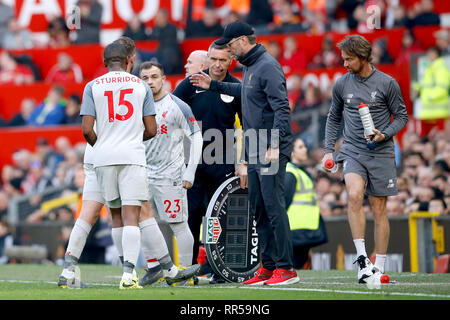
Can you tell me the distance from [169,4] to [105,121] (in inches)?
541

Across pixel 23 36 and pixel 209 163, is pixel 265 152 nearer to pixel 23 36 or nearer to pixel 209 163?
pixel 209 163

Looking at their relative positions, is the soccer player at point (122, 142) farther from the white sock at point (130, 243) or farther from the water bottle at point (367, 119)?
the water bottle at point (367, 119)

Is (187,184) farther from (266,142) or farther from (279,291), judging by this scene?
(279,291)

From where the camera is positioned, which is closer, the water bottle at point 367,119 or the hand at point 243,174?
the water bottle at point 367,119

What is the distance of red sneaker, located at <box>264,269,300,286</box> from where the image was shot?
770cm

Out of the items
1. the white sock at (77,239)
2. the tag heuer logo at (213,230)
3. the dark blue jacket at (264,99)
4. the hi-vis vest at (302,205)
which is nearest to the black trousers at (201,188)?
the tag heuer logo at (213,230)

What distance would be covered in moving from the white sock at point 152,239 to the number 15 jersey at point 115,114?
61 centimetres

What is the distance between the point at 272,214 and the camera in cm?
775

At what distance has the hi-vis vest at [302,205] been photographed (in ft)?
35.6

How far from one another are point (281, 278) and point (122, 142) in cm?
172

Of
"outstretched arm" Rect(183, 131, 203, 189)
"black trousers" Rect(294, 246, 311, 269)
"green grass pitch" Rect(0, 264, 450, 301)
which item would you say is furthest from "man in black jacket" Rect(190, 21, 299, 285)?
"black trousers" Rect(294, 246, 311, 269)

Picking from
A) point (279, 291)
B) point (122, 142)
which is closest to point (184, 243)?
point (122, 142)

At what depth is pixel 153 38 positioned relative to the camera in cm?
1928

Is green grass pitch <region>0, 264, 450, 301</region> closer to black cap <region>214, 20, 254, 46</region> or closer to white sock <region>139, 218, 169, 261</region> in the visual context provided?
white sock <region>139, 218, 169, 261</region>
